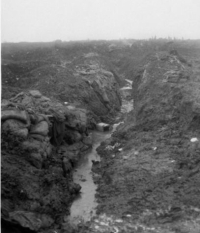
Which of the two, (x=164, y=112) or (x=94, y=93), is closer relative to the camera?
(x=164, y=112)

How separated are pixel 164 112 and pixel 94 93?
342 inches

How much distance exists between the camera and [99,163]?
52.8ft

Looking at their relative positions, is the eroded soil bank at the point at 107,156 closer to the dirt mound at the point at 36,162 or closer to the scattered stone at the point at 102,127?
the dirt mound at the point at 36,162

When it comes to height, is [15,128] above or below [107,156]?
above

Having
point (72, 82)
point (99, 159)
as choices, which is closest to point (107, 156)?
point (99, 159)

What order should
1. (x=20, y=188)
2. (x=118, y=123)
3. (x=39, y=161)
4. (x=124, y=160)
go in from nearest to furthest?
(x=20, y=188) → (x=39, y=161) → (x=124, y=160) → (x=118, y=123)

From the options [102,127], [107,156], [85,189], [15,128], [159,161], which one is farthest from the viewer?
[102,127]

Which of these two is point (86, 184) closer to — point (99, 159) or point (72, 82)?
point (99, 159)

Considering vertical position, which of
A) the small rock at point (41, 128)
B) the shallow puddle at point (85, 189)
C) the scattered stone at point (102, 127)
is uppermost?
the small rock at point (41, 128)

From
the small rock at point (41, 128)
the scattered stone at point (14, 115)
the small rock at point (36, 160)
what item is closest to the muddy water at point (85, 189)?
the small rock at point (36, 160)

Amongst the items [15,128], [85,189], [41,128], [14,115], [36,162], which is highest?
[14,115]

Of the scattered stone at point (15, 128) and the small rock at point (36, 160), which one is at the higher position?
the scattered stone at point (15, 128)

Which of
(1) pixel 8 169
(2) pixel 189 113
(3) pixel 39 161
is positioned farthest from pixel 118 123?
(1) pixel 8 169

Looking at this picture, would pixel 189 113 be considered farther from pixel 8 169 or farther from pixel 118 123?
pixel 8 169
